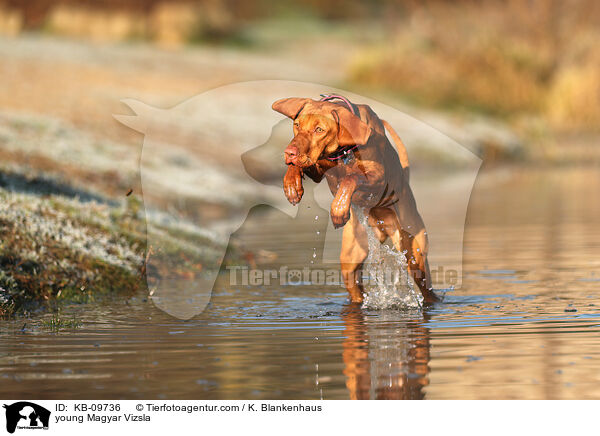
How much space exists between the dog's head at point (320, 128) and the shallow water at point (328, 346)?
1304mm

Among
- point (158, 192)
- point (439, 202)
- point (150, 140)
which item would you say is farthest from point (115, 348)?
point (150, 140)

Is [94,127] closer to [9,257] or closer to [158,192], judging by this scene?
[158,192]

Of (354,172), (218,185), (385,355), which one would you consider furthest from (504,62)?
(385,355)

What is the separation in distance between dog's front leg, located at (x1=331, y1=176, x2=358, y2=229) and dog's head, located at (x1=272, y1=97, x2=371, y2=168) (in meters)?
0.28

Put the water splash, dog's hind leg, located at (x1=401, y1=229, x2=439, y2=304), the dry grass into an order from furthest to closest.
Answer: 1. the dry grass
2. the water splash
3. dog's hind leg, located at (x1=401, y1=229, x2=439, y2=304)

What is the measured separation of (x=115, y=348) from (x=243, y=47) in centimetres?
3324

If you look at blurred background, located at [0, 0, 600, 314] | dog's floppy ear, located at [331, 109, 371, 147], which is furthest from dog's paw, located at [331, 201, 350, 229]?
blurred background, located at [0, 0, 600, 314]

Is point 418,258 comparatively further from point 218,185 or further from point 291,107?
point 218,185

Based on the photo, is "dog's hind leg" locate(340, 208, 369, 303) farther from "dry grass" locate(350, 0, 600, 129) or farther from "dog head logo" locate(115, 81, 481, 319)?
"dry grass" locate(350, 0, 600, 129)

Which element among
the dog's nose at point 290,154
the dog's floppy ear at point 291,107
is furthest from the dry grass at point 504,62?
the dog's nose at point 290,154

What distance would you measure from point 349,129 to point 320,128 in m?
0.22

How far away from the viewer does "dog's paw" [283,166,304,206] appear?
28.5 feet

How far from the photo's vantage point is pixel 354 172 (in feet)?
29.1
